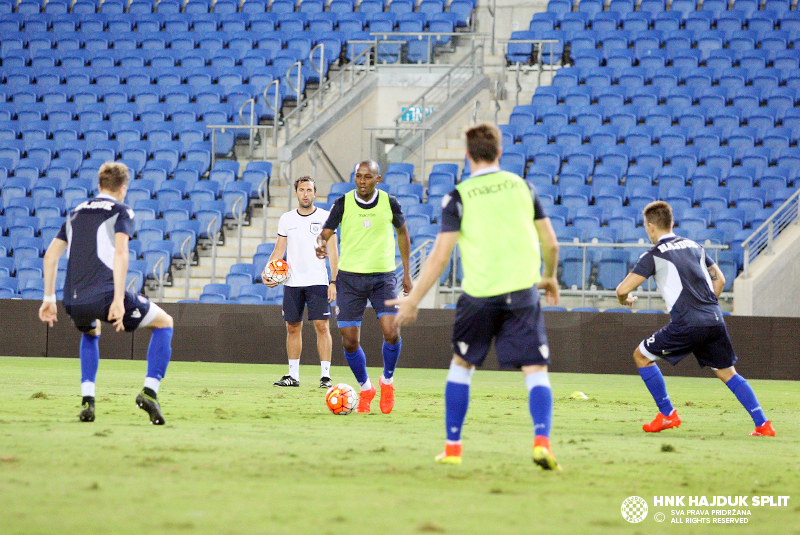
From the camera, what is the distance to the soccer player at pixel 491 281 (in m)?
5.21

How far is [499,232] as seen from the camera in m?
5.25

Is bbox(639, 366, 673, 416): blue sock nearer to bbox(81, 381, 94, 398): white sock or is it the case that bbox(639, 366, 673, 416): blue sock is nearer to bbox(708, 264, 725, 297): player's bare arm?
bbox(708, 264, 725, 297): player's bare arm

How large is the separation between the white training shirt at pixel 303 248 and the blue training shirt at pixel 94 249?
429cm

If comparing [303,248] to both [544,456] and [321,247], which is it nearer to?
[321,247]

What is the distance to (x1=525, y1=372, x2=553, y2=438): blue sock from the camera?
16.9 ft

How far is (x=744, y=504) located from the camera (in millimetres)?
4320

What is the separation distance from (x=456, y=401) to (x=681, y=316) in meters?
3.09

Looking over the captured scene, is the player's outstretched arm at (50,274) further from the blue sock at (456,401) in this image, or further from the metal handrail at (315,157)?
the metal handrail at (315,157)

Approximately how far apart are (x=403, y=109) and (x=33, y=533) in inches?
738

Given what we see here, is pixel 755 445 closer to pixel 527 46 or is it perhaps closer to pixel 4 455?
pixel 4 455

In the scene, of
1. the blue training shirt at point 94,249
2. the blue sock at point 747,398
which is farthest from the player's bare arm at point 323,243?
the blue sock at point 747,398

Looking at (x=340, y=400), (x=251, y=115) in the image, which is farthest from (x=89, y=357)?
(x=251, y=115)

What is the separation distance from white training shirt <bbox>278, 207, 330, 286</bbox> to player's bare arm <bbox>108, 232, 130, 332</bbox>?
4.39 m

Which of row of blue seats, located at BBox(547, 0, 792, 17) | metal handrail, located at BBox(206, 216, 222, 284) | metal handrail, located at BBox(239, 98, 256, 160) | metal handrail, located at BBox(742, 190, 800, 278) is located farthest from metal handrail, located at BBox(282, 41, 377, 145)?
metal handrail, located at BBox(742, 190, 800, 278)
